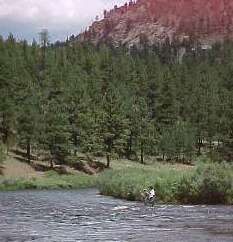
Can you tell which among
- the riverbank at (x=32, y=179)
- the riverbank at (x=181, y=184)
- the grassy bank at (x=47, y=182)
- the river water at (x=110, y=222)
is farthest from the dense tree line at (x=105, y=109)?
the river water at (x=110, y=222)

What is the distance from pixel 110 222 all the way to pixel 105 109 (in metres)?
78.9

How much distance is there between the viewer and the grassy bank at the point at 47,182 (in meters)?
78.9

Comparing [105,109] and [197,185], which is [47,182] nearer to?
[197,185]

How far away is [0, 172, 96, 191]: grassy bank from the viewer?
3105 inches

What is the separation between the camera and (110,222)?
1548 inches

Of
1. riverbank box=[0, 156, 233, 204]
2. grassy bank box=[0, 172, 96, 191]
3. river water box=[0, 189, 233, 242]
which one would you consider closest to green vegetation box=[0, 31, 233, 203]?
grassy bank box=[0, 172, 96, 191]

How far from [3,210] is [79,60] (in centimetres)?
12761

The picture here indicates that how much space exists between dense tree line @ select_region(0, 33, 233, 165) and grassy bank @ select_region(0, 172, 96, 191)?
16.2m

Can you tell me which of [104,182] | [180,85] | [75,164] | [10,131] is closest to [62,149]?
[75,164]

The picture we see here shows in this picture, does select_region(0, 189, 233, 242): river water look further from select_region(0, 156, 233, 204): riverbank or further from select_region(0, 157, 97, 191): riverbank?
select_region(0, 157, 97, 191): riverbank

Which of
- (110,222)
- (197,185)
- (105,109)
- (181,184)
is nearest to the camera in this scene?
(110,222)

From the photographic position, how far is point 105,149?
11375 cm

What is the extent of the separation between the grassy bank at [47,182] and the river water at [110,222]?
→ 23085 millimetres

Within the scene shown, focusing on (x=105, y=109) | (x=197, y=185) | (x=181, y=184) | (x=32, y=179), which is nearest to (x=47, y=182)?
(x=32, y=179)
